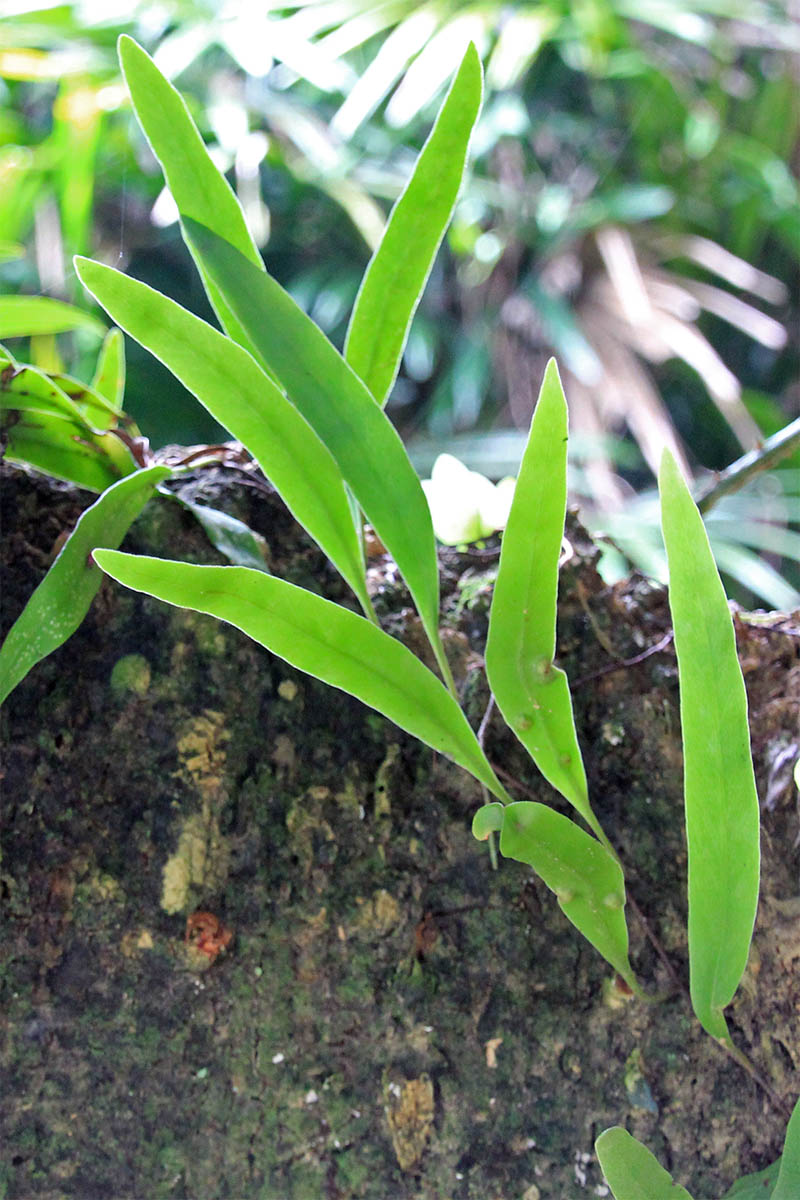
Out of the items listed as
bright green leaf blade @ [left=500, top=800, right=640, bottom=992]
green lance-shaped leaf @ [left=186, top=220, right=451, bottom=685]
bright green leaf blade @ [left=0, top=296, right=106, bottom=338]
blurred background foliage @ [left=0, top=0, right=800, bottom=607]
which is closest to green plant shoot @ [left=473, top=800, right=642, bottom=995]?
bright green leaf blade @ [left=500, top=800, right=640, bottom=992]

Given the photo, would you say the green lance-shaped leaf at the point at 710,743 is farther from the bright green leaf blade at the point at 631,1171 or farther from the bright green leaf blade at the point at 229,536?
the bright green leaf blade at the point at 229,536

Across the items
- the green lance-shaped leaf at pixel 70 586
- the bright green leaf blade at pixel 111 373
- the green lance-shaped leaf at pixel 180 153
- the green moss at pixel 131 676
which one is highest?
the green lance-shaped leaf at pixel 180 153

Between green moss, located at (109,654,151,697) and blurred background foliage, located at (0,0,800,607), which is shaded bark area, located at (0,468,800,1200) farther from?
blurred background foliage, located at (0,0,800,607)

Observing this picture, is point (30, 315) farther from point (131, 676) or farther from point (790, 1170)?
point (790, 1170)

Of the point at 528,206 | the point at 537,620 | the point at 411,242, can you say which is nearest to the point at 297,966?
the point at 537,620

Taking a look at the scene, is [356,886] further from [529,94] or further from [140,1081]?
[529,94]

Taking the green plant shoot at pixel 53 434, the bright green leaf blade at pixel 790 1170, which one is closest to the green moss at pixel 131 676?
the green plant shoot at pixel 53 434

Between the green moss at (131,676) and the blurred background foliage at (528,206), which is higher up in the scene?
the blurred background foliage at (528,206)
